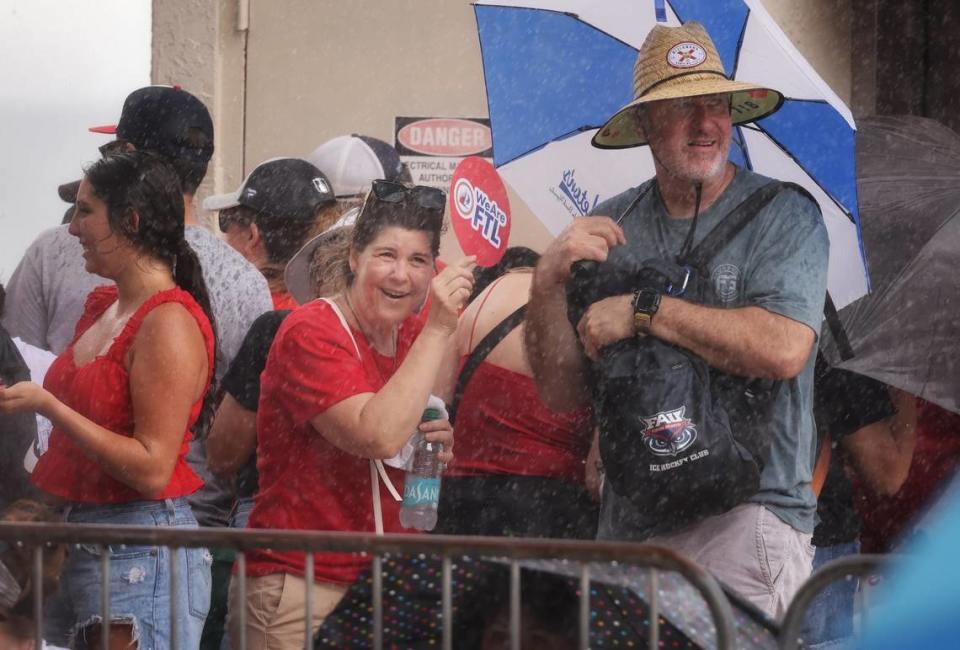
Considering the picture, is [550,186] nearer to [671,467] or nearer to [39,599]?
[671,467]

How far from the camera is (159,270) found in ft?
13.3

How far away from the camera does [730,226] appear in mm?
3676

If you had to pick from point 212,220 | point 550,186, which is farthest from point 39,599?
point 212,220

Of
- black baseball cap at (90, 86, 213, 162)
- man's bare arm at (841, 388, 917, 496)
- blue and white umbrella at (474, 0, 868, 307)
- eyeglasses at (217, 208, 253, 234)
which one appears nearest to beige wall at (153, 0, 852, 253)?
eyeglasses at (217, 208, 253, 234)

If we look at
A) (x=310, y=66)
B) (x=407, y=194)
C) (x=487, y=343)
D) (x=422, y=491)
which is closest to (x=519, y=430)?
(x=487, y=343)

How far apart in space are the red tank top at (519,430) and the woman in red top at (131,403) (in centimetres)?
76

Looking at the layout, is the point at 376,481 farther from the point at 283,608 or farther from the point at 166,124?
the point at 166,124

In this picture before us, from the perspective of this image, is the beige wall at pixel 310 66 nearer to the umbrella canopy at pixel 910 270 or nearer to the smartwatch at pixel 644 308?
the umbrella canopy at pixel 910 270

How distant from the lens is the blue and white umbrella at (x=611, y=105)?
13.9 ft

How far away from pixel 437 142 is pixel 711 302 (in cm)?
406

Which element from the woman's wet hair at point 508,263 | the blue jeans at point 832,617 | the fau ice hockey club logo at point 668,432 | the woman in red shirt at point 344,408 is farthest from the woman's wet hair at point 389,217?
the blue jeans at point 832,617

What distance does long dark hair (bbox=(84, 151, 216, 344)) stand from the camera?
160 inches

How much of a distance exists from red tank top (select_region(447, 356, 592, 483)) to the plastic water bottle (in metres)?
0.30

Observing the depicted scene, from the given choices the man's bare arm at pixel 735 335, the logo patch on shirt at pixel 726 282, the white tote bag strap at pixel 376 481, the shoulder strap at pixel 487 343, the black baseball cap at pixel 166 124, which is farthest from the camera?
the black baseball cap at pixel 166 124
